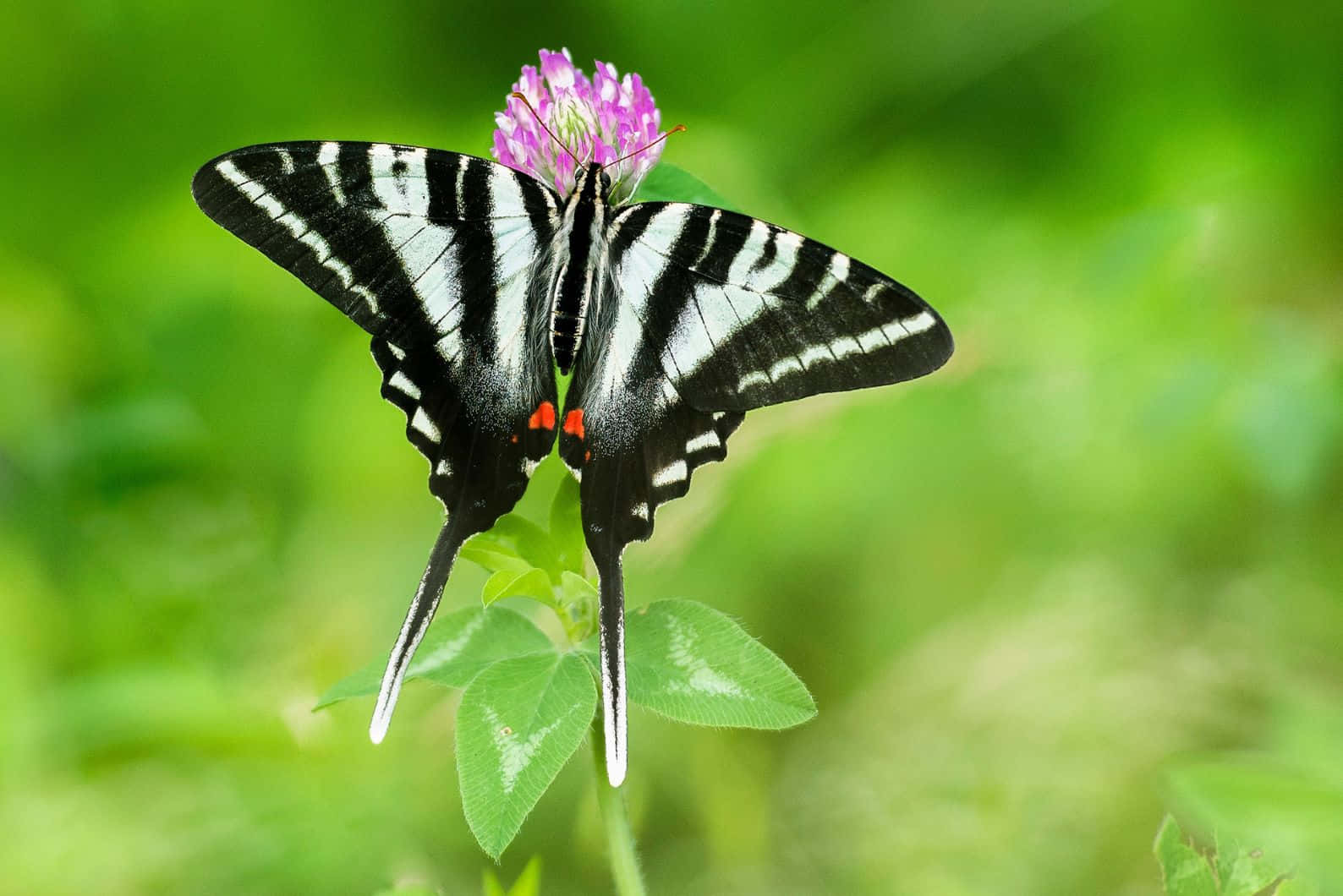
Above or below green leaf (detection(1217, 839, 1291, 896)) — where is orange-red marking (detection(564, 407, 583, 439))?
above

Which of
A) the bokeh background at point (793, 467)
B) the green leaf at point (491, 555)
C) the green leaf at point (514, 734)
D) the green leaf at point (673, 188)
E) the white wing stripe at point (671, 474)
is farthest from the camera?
the bokeh background at point (793, 467)

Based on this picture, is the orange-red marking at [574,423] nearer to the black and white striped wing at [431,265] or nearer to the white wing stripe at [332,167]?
the black and white striped wing at [431,265]

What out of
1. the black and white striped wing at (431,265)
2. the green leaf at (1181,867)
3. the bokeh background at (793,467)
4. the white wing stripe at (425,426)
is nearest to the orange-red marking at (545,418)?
the black and white striped wing at (431,265)

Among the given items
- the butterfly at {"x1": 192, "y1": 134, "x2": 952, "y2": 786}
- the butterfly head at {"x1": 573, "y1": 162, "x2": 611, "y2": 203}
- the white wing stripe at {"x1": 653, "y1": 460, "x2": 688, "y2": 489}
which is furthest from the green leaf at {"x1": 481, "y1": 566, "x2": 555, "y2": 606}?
the butterfly head at {"x1": 573, "y1": 162, "x2": 611, "y2": 203}

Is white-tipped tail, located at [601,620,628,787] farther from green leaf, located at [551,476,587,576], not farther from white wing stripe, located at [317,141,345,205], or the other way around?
white wing stripe, located at [317,141,345,205]

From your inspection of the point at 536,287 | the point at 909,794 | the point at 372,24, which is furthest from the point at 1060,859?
the point at 372,24

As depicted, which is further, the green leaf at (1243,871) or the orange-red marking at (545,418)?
the orange-red marking at (545,418)

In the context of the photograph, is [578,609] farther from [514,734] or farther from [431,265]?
[431,265]
